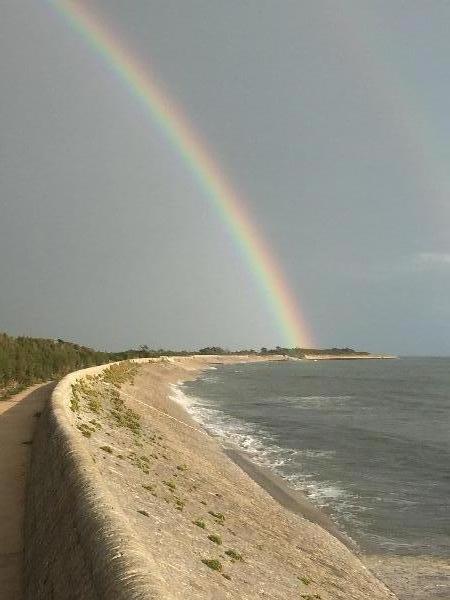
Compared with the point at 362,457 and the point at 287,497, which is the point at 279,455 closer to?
the point at 362,457

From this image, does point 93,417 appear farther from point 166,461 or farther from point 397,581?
point 397,581

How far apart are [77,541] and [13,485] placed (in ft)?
26.0

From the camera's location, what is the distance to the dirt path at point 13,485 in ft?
31.6

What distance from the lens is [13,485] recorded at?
14.5m

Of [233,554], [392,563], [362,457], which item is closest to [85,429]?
[233,554]

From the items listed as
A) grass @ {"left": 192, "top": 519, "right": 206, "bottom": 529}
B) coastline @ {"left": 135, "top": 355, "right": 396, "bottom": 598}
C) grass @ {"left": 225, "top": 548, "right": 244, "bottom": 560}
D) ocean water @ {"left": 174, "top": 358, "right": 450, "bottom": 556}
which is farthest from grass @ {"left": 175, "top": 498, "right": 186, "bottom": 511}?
ocean water @ {"left": 174, "top": 358, "right": 450, "bottom": 556}

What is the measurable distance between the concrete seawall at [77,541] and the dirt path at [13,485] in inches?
12.0

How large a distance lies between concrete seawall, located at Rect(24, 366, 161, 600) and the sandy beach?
0.36 m

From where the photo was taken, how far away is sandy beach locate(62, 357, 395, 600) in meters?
9.12

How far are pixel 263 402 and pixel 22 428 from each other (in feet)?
128

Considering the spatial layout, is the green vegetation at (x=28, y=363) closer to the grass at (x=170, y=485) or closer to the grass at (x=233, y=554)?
the grass at (x=170, y=485)

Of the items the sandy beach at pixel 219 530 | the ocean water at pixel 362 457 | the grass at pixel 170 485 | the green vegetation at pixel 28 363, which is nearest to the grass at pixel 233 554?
the sandy beach at pixel 219 530

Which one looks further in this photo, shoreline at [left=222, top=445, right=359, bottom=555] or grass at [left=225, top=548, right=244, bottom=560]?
shoreline at [left=222, top=445, right=359, bottom=555]

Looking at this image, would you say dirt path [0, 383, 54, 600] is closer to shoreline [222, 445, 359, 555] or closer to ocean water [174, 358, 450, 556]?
shoreline [222, 445, 359, 555]
